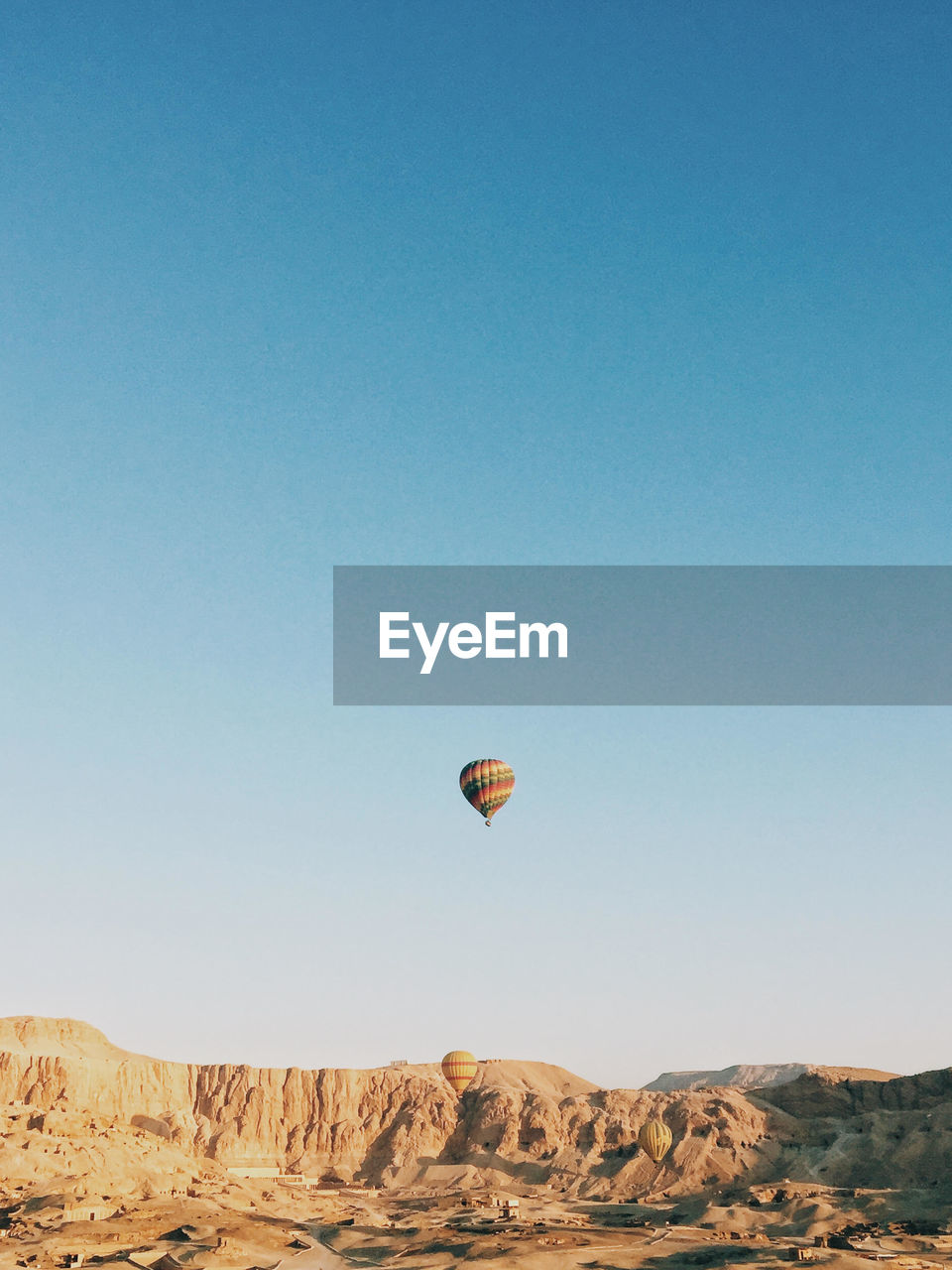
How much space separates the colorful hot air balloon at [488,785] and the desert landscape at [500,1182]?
128 ft

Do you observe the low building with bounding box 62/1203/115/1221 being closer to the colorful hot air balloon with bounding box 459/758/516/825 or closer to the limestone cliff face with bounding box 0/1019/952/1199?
the limestone cliff face with bounding box 0/1019/952/1199

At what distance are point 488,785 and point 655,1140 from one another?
6246 cm

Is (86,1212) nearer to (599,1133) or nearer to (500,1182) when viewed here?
(500,1182)

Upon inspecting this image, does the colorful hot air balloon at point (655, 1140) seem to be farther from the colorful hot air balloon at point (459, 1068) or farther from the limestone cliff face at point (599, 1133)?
the colorful hot air balloon at point (459, 1068)

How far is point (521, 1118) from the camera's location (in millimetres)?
189500

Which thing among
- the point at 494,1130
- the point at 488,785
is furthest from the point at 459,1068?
the point at 488,785

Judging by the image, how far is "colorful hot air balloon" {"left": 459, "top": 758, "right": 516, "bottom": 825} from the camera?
130250 mm

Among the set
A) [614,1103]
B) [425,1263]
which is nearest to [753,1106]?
[614,1103]

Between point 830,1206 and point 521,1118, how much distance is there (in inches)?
2722

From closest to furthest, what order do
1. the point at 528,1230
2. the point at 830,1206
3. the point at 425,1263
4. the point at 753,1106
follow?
the point at 425,1263
the point at 528,1230
the point at 830,1206
the point at 753,1106

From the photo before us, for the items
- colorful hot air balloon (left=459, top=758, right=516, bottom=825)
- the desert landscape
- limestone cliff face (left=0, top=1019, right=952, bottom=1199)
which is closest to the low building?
the desert landscape

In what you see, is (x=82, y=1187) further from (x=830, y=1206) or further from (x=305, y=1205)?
(x=830, y=1206)

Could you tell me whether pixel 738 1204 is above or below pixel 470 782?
below

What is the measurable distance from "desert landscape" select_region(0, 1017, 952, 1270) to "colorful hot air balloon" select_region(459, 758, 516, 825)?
39041mm
